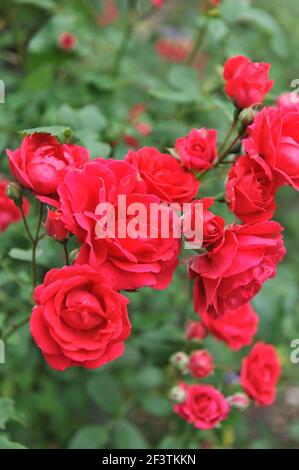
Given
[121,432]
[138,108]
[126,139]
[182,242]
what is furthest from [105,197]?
[138,108]

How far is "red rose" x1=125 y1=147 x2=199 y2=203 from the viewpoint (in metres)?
1.09

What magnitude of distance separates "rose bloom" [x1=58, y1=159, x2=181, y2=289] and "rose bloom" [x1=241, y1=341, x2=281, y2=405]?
693 millimetres

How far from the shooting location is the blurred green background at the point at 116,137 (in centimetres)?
179

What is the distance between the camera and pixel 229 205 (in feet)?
3.69

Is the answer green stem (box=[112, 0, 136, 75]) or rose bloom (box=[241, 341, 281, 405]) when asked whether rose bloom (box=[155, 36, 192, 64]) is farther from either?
rose bloom (box=[241, 341, 281, 405])

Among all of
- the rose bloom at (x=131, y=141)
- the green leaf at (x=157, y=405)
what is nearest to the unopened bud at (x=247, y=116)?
the rose bloom at (x=131, y=141)

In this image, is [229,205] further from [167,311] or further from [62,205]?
[167,311]

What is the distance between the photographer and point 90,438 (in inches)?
74.1

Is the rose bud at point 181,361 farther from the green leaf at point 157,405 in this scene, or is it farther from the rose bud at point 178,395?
the green leaf at point 157,405

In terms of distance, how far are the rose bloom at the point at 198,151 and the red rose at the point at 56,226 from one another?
29 centimetres

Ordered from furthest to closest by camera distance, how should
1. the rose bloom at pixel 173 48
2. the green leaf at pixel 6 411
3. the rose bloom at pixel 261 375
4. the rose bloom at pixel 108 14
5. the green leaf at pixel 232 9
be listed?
the rose bloom at pixel 173 48 → the rose bloom at pixel 108 14 → the green leaf at pixel 232 9 → the rose bloom at pixel 261 375 → the green leaf at pixel 6 411

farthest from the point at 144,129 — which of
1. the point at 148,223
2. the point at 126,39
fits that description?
the point at 148,223

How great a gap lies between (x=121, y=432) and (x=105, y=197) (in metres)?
1.14

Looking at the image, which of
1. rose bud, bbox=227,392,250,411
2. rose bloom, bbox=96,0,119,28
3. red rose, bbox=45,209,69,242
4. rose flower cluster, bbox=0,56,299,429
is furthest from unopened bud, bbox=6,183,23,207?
rose bloom, bbox=96,0,119,28
